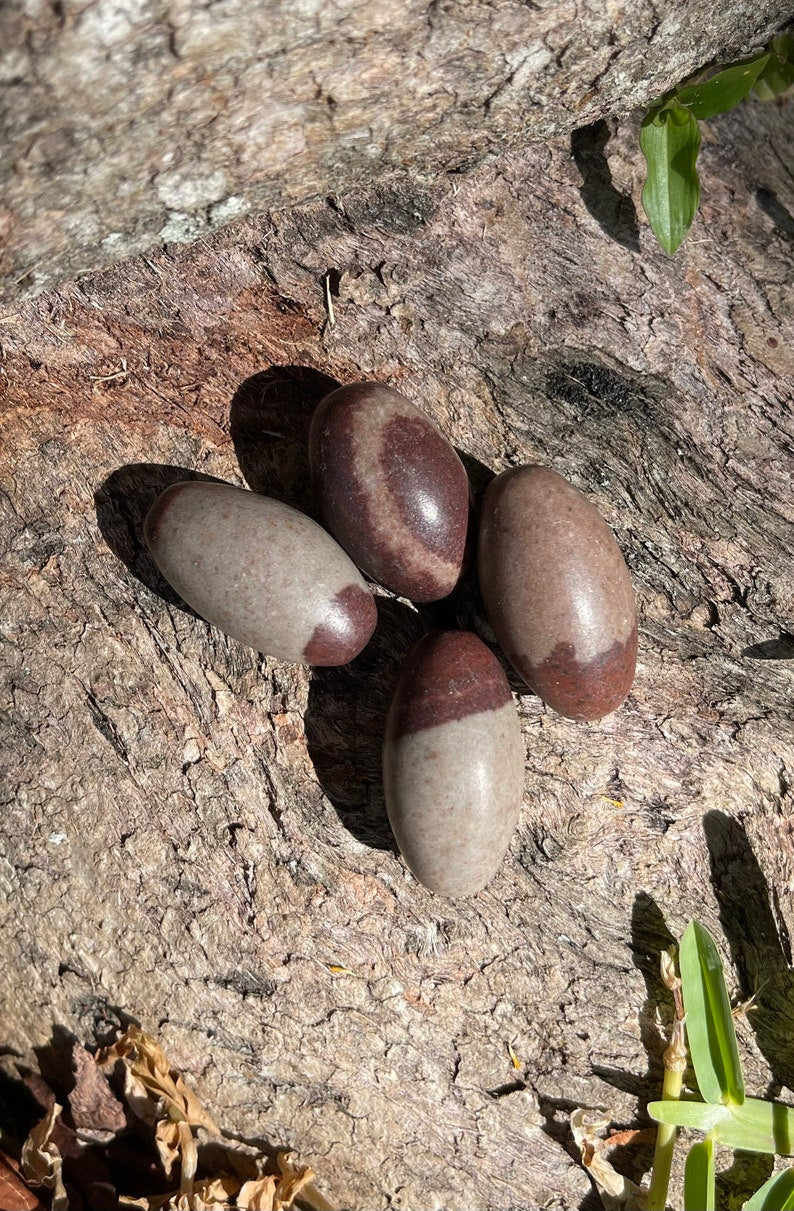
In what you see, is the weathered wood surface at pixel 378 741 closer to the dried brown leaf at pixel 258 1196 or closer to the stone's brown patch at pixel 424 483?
the dried brown leaf at pixel 258 1196

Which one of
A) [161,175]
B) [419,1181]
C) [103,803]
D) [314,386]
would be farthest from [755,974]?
[161,175]

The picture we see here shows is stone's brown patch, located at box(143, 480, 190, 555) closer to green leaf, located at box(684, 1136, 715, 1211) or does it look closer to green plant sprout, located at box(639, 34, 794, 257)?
green plant sprout, located at box(639, 34, 794, 257)

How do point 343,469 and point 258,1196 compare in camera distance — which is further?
point 258,1196

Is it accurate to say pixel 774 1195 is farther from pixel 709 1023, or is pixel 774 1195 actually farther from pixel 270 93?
pixel 270 93

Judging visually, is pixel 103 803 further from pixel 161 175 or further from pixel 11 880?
pixel 161 175

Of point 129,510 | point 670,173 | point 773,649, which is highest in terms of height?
point 670,173

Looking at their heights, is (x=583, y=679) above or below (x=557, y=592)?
below

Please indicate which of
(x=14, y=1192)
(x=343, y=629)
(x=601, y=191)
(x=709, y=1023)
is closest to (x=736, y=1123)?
(x=709, y=1023)

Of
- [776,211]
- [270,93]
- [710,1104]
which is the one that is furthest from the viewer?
[776,211]

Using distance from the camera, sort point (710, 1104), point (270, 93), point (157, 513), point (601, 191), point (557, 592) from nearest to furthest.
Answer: point (270, 93) < point (557, 592) < point (157, 513) < point (710, 1104) < point (601, 191)

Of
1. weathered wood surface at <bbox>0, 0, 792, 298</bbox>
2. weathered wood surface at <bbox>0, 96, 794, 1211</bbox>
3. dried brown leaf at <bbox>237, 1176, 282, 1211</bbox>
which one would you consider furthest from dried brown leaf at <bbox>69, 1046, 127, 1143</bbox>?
weathered wood surface at <bbox>0, 0, 792, 298</bbox>
